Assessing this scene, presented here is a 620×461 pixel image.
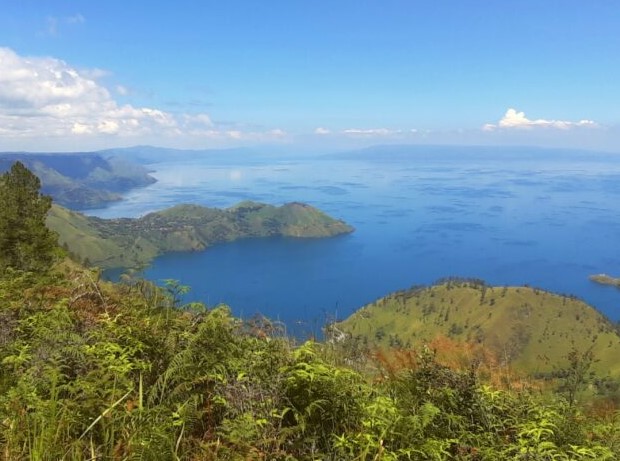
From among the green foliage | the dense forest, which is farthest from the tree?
the green foliage

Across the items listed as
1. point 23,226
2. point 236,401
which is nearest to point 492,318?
point 23,226

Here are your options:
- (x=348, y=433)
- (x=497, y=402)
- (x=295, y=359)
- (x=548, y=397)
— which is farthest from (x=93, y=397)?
(x=548, y=397)

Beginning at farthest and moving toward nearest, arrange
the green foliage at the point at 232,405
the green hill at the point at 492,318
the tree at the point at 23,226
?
the green hill at the point at 492,318 < the tree at the point at 23,226 < the green foliage at the point at 232,405

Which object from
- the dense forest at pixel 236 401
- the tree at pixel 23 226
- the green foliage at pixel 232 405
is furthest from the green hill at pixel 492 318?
the green foliage at pixel 232 405

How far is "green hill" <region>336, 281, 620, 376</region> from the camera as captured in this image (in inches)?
6156

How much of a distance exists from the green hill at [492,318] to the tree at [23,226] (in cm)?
13233

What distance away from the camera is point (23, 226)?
24.9 metres

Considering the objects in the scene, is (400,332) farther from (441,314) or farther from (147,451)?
(147,451)

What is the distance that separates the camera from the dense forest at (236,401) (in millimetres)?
3127

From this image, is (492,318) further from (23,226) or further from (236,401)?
(236,401)

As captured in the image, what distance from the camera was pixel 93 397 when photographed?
3457mm

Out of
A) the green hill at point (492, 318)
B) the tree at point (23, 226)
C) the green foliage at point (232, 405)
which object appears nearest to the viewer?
the green foliage at point (232, 405)

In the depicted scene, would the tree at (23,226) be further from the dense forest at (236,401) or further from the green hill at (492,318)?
the green hill at (492,318)

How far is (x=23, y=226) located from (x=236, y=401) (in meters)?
26.2
